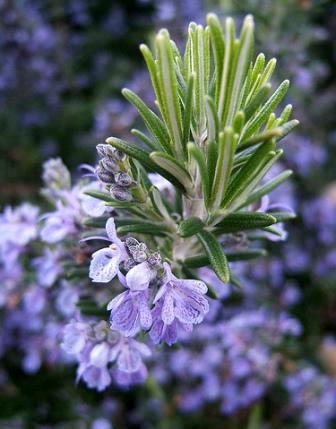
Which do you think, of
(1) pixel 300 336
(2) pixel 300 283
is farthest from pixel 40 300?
(2) pixel 300 283

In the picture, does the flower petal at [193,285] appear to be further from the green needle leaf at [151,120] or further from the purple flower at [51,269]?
the purple flower at [51,269]

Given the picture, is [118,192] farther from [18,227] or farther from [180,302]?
[18,227]

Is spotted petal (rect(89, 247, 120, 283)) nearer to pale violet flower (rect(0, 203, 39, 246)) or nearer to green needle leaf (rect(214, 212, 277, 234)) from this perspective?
green needle leaf (rect(214, 212, 277, 234))

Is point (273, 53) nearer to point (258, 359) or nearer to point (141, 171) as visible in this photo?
point (258, 359)

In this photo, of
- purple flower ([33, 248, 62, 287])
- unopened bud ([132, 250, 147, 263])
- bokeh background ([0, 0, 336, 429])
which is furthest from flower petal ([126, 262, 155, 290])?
bokeh background ([0, 0, 336, 429])

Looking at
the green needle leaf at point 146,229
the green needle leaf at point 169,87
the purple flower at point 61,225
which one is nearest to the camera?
the green needle leaf at point 169,87

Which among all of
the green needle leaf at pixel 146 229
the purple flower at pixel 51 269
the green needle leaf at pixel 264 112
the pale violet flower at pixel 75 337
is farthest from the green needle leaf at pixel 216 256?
the purple flower at pixel 51 269
